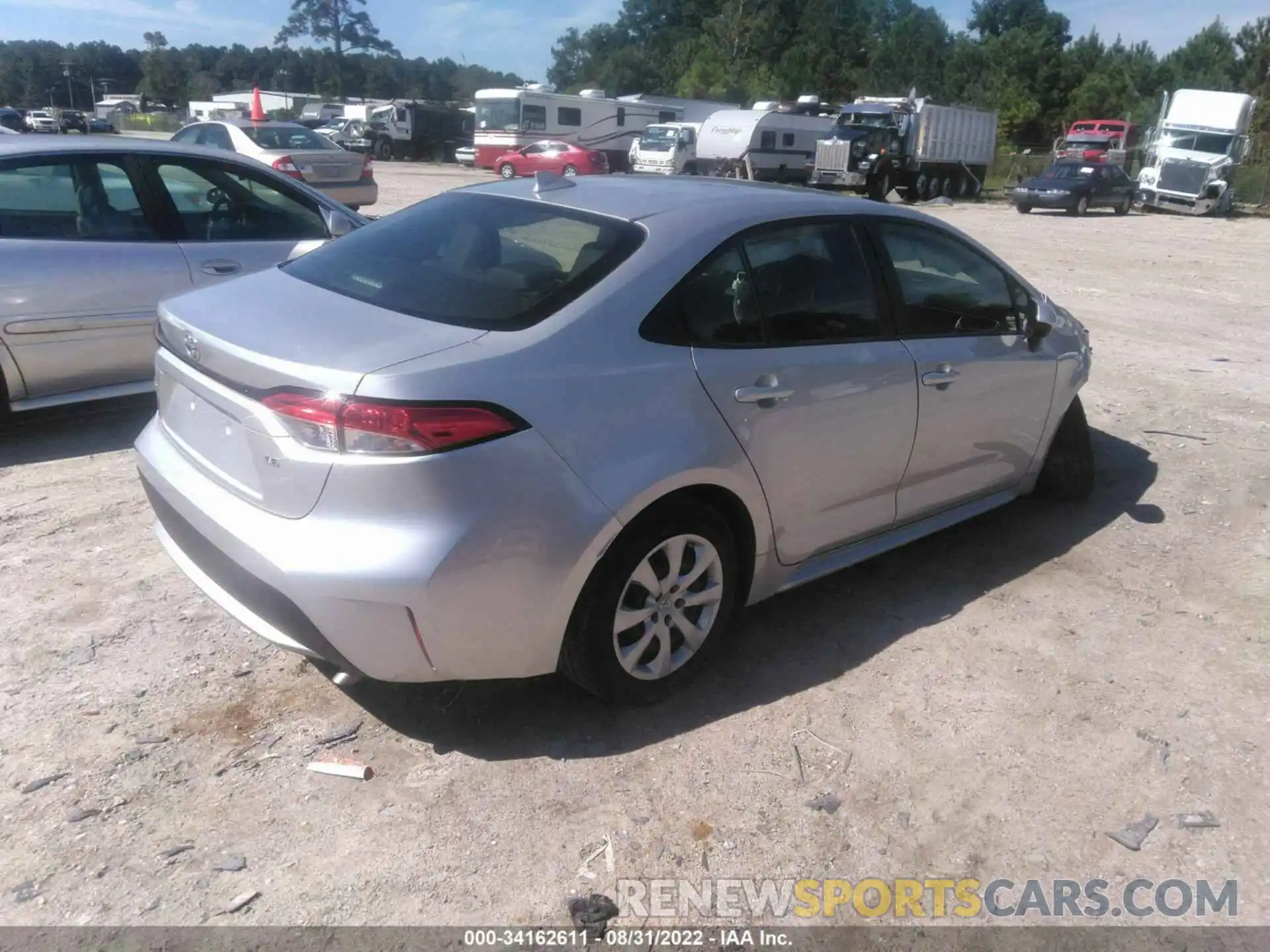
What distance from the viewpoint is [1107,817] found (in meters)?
2.94

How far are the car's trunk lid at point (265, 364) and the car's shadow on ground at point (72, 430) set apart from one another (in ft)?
8.61

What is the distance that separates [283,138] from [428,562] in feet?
49.0

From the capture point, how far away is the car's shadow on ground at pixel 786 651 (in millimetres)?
3232

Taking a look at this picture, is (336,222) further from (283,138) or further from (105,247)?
(283,138)

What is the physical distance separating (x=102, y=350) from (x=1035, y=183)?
26866 mm

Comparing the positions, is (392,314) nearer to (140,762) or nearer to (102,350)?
(140,762)

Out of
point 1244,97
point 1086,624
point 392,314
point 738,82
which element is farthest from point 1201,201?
point 738,82

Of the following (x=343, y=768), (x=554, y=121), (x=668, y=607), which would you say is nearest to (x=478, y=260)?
(x=668, y=607)

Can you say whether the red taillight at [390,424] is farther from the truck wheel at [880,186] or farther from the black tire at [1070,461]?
the truck wheel at [880,186]

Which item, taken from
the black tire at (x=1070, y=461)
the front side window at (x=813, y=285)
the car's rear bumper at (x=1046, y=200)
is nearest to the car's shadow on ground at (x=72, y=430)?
the front side window at (x=813, y=285)

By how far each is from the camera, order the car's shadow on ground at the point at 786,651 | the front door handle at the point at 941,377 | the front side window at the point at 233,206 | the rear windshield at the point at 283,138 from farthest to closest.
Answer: the rear windshield at the point at 283,138
the front side window at the point at 233,206
the front door handle at the point at 941,377
the car's shadow on ground at the point at 786,651

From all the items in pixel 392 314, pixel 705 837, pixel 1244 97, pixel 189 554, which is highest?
pixel 1244 97

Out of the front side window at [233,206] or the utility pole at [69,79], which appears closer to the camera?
the front side window at [233,206]

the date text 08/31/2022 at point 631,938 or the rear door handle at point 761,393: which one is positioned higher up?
the rear door handle at point 761,393
